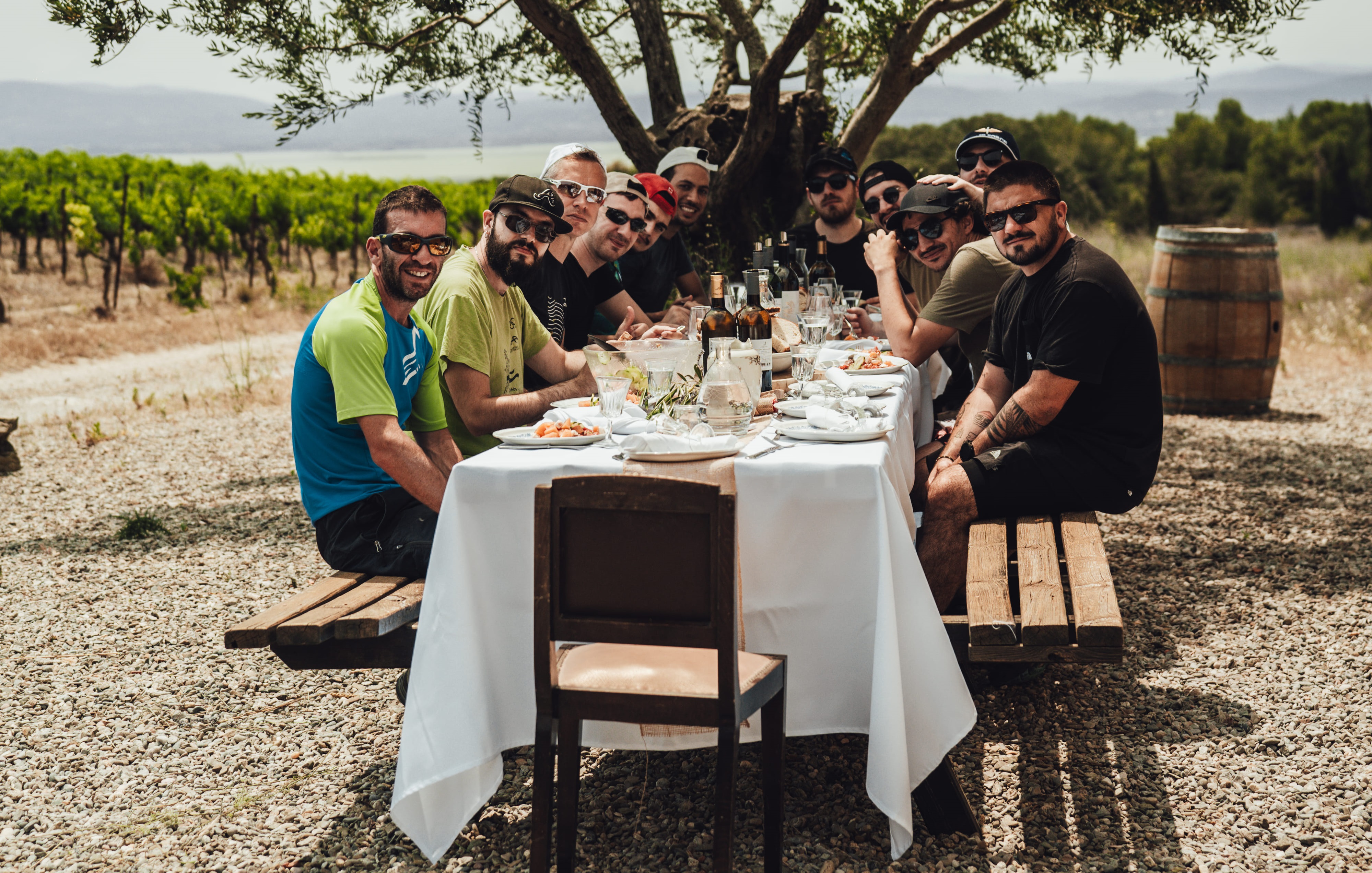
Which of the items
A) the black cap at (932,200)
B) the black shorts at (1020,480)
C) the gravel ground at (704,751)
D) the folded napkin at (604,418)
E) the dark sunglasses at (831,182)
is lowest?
the gravel ground at (704,751)

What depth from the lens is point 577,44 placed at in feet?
20.4

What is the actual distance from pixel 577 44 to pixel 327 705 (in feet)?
13.6

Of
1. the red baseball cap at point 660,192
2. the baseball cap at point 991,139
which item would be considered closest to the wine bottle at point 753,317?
the baseball cap at point 991,139

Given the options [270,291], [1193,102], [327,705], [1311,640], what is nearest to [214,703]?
[327,705]

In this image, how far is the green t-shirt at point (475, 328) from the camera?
3.39 meters

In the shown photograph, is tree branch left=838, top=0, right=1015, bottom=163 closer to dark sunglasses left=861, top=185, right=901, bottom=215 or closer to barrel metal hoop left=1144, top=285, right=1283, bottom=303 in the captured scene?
dark sunglasses left=861, top=185, right=901, bottom=215

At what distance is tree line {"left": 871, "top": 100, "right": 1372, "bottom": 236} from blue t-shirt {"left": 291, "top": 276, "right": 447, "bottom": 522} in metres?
28.9

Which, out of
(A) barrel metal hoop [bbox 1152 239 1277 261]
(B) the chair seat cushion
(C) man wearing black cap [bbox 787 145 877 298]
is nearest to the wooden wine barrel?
(A) barrel metal hoop [bbox 1152 239 1277 261]

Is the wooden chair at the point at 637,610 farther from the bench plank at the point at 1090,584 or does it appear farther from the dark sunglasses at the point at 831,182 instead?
the dark sunglasses at the point at 831,182

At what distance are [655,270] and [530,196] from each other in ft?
7.18

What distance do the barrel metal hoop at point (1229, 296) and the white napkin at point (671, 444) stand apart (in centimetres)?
611

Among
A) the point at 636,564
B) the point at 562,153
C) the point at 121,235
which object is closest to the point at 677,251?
the point at 562,153

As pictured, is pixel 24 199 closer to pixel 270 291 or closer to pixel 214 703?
pixel 270 291

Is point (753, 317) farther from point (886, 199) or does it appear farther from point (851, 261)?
point (851, 261)
